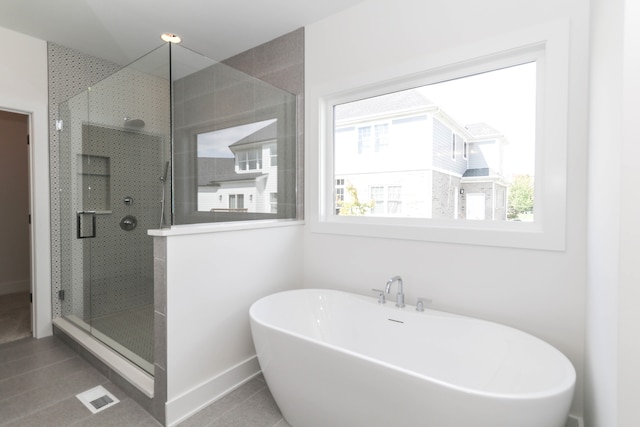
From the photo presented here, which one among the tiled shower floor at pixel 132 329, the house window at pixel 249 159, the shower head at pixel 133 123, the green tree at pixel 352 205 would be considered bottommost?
the tiled shower floor at pixel 132 329

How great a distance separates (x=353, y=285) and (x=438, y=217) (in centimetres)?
79

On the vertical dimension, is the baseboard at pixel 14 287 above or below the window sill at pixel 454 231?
below

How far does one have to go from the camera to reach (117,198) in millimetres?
2455

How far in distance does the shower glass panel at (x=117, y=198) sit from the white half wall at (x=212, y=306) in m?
0.27

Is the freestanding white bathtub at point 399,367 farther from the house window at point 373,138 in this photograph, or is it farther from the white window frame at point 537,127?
the house window at point 373,138

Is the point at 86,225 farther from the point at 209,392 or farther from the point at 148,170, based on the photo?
the point at 209,392

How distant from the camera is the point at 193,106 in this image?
6.79 ft

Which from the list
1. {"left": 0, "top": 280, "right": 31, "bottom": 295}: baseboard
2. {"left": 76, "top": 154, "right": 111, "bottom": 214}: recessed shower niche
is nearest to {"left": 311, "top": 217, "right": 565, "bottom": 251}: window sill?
{"left": 76, "top": 154, "right": 111, "bottom": 214}: recessed shower niche

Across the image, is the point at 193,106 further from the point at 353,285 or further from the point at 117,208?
the point at 353,285

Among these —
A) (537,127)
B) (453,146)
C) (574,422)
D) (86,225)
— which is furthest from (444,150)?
(86,225)

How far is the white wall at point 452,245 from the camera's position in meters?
1.58

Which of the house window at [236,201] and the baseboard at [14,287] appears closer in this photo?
the house window at [236,201]

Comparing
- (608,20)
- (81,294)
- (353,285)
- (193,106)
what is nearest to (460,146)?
(608,20)

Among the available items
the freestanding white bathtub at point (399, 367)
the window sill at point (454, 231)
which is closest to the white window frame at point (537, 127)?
the window sill at point (454, 231)
